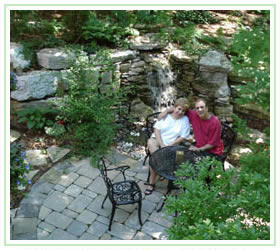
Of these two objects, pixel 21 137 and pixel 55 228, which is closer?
pixel 55 228

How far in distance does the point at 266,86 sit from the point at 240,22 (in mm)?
5771

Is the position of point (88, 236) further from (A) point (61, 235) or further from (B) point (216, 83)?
(B) point (216, 83)

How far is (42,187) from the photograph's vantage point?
4559 mm

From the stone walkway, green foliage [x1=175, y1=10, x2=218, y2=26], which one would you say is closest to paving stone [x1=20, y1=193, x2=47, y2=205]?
the stone walkway

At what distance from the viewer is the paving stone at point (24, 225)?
3.89 meters

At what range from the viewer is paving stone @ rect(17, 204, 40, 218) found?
411 centimetres

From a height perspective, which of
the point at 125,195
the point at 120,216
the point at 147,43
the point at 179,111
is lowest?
the point at 120,216

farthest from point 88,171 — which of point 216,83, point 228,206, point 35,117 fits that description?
point 216,83

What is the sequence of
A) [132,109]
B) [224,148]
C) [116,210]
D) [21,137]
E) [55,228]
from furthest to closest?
[132,109] → [21,137] → [224,148] → [116,210] → [55,228]

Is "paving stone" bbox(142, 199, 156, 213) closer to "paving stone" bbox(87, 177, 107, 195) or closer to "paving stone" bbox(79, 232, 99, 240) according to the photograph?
"paving stone" bbox(87, 177, 107, 195)

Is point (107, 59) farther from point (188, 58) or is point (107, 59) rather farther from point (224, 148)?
point (224, 148)

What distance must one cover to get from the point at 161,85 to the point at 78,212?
3.32m

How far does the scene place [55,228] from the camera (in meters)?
3.96

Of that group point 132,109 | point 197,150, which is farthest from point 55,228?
point 132,109
